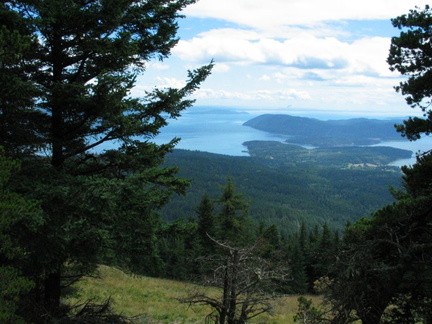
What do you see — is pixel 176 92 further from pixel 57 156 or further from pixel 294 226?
pixel 294 226

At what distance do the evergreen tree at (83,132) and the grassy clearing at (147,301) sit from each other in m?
3.73

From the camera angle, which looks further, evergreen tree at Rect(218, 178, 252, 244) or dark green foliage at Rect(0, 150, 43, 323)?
evergreen tree at Rect(218, 178, 252, 244)

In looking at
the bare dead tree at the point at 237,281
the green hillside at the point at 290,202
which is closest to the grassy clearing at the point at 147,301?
the bare dead tree at the point at 237,281

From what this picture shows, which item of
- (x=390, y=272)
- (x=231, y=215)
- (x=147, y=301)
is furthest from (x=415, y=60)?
(x=231, y=215)

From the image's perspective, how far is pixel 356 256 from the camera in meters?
6.14

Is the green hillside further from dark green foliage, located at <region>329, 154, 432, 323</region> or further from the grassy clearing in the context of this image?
dark green foliage, located at <region>329, 154, 432, 323</region>

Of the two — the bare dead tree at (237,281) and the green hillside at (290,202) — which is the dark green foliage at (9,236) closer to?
the bare dead tree at (237,281)

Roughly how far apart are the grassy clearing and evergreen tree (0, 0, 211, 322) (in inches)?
147

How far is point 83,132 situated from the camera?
6.74 meters

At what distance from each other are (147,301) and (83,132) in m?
10.5

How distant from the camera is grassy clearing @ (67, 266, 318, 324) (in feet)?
39.2

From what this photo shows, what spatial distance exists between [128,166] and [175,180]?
1.01 meters

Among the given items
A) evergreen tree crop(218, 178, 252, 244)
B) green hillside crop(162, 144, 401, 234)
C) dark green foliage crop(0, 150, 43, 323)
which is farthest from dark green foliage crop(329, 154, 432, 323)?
green hillside crop(162, 144, 401, 234)

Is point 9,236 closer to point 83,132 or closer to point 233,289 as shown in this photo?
point 83,132
